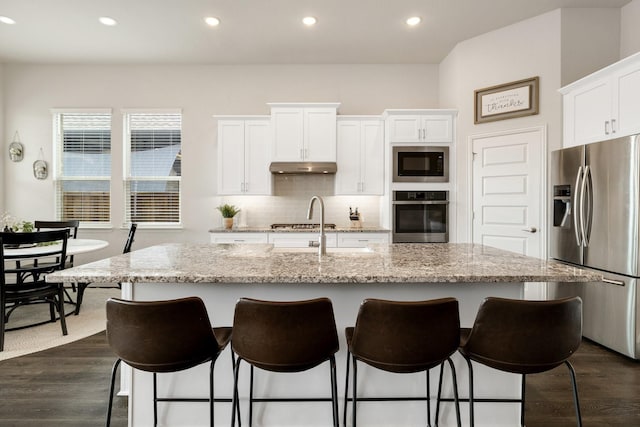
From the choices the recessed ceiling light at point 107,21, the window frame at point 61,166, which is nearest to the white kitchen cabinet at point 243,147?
the recessed ceiling light at point 107,21

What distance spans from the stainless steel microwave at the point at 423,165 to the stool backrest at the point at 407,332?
3103 mm

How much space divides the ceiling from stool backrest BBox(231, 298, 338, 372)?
3.24 meters

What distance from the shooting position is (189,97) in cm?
499

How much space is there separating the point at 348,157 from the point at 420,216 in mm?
1225

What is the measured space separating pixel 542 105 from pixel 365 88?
2.27 metres

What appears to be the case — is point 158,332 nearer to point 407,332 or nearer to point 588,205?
point 407,332

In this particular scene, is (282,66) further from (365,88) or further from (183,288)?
(183,288)

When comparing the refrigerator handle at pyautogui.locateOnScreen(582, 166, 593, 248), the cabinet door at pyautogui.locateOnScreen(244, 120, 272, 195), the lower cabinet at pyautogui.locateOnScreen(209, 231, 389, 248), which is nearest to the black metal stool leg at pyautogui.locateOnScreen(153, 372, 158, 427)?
the lower cabinet at pyautogui.locateOnScreen(209, 231, 389, 248)

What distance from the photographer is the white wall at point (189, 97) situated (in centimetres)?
497

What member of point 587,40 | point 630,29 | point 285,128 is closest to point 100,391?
point 285,128

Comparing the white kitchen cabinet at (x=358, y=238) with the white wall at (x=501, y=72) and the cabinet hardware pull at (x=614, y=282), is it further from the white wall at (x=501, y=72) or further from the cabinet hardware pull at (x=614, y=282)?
the cabinet hardware pull at (x=614, y=282)

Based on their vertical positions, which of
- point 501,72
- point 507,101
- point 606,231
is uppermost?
point 501,72

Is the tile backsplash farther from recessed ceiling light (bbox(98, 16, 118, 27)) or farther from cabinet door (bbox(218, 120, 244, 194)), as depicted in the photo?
recessed ceiling light (bbox(98, 16, 118, 27))

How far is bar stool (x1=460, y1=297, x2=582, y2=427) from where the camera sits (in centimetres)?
141
